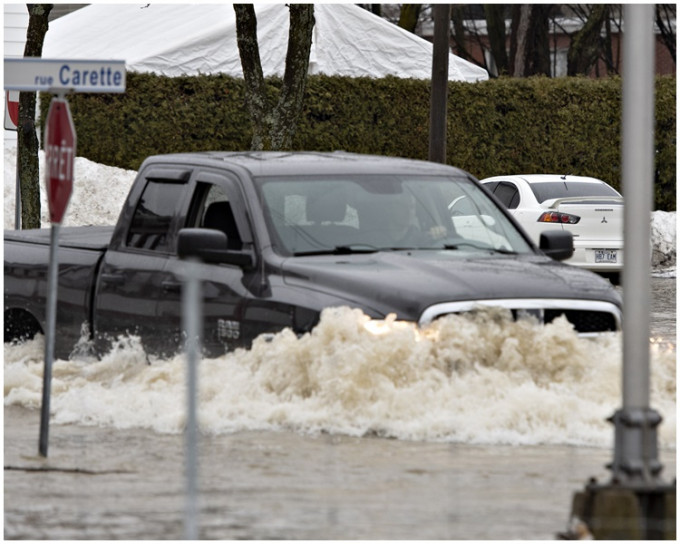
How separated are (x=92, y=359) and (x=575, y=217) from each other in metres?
12.8

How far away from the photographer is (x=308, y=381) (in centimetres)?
932

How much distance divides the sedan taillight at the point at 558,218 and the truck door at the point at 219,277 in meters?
12.7

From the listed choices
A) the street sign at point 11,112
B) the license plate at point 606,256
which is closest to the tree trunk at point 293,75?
the license plate at point 606,256

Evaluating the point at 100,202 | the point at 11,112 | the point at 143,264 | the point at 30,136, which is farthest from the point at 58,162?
the point at 100,202

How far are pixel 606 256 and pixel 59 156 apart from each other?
47.7 feet

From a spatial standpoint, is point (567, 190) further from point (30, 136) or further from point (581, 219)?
point (30, 136)

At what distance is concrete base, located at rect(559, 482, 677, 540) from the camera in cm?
630

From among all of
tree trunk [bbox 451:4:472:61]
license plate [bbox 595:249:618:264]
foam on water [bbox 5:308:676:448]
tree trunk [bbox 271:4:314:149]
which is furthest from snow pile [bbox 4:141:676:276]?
tree trunk [bbox 451:4:472:61]

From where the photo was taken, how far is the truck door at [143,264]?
10.4m

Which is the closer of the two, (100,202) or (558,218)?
(558,218)

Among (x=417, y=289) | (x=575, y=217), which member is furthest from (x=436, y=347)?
(x=575, y=217)

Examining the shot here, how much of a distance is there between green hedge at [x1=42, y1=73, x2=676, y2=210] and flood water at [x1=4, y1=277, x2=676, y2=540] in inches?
770

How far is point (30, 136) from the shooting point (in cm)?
2261

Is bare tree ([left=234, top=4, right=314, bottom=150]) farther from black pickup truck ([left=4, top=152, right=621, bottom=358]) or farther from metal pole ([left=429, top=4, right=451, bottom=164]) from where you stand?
black pickup truck ([left=4, top=152, right=621, bottom=358])
